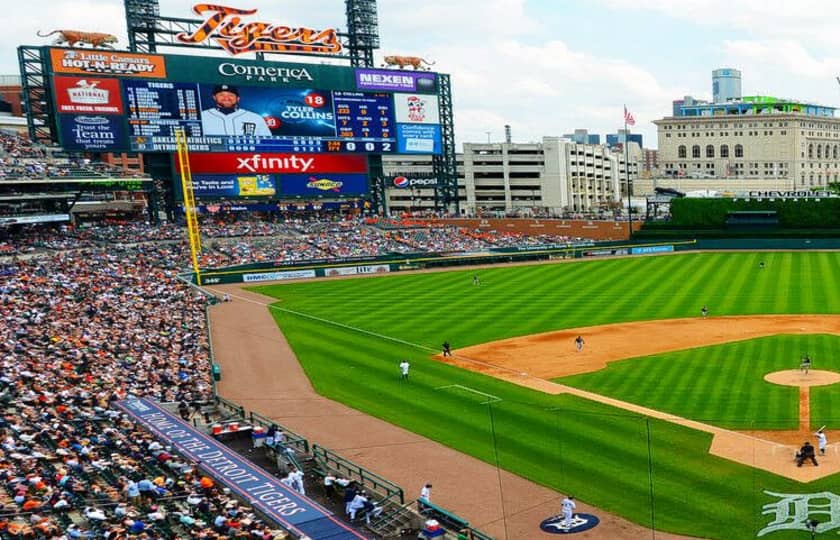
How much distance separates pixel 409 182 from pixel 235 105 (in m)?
24.7

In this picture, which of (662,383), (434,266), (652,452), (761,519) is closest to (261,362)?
(662,383)

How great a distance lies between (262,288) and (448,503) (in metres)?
48.4

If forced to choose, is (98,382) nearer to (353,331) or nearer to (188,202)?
(353,331)

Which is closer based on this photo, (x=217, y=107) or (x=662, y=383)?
(x=662, y=383)

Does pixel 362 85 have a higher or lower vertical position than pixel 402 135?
higher

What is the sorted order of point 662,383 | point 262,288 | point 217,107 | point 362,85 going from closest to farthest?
point 662,383
point 262,288
point 217,107
point 362,85

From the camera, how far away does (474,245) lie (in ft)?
280

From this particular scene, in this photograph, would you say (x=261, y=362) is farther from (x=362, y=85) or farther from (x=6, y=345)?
(x=362, y=85)

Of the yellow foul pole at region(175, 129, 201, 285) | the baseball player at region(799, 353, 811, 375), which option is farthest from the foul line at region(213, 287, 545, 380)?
the baseball player at region(799, 353, 811, 375)

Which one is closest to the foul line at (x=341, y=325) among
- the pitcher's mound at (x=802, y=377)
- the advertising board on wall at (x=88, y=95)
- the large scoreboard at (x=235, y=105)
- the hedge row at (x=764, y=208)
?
the pitcher's mound at (x=802, y=377)

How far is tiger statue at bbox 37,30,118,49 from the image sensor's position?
221 feet

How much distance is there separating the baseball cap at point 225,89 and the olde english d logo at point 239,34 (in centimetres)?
399

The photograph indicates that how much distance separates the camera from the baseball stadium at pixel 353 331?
18.0 metres

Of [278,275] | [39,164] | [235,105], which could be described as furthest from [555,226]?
[39,164]
